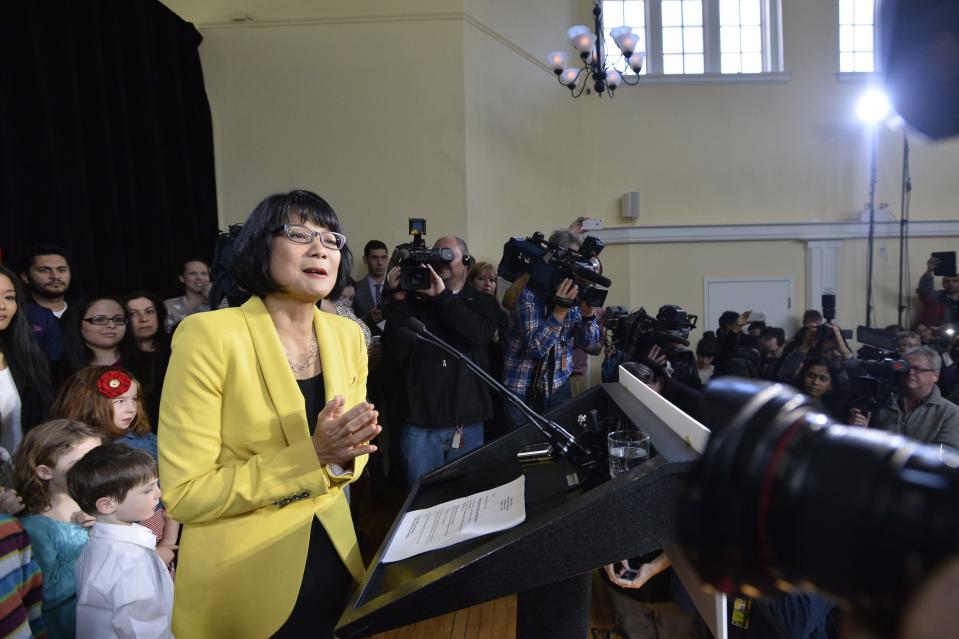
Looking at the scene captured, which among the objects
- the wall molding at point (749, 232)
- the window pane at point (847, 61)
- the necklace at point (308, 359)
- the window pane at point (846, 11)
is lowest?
the necklace at point (308, 359)

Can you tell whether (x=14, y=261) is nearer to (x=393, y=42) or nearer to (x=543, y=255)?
(x=543, y=255)

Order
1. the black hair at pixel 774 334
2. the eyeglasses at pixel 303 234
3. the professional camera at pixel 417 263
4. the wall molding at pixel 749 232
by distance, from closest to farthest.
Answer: the eyeglasses at pixel 303 234 < the professional camera at pixel 417 263 < the black hair at pixel 774 334 < the wall molding at pixel 749 232

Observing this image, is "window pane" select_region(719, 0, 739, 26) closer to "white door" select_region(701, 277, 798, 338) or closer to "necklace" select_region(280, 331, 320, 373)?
"white door" select_region(701, 277, 798, 338)

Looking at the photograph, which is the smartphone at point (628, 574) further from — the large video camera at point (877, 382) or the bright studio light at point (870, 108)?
the bright studio light at point (870, 108)

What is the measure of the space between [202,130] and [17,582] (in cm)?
415

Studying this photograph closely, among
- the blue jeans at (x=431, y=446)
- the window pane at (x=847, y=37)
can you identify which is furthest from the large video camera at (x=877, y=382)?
the window pane at (x=847, y=37)

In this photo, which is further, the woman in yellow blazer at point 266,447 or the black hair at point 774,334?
the black hair at point 774,334

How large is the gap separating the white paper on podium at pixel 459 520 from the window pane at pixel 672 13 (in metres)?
7.21

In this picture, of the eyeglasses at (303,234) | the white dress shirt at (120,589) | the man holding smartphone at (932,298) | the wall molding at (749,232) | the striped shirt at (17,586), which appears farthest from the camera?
the wall molding at (749,232)

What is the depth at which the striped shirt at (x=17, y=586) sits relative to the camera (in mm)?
1234

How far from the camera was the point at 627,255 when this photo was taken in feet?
22.8

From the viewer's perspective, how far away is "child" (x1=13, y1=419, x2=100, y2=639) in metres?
1.55

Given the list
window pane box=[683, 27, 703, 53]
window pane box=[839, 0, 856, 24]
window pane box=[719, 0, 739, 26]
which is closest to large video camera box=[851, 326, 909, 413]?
window pane box=[683, 27, 703, 53]

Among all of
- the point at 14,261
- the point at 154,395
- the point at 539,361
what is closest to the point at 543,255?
the point at 539,361
